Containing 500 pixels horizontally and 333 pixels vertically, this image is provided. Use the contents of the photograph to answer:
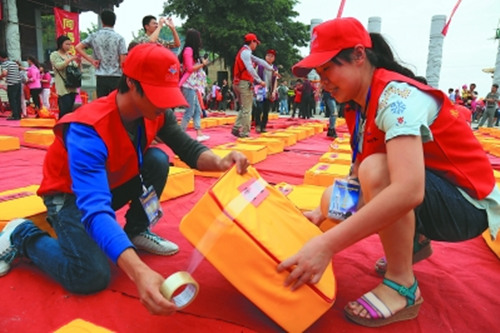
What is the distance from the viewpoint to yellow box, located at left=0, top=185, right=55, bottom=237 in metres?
1.55

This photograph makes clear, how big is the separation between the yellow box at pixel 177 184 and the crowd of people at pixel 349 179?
2.74 feet

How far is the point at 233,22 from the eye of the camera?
1862 centimetres

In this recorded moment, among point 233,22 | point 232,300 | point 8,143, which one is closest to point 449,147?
point 232,300

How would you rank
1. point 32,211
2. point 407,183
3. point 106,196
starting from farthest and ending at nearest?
1. point 32,211
2. point 106,196
3. point 407,183

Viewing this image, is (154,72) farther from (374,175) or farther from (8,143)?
(8,143)

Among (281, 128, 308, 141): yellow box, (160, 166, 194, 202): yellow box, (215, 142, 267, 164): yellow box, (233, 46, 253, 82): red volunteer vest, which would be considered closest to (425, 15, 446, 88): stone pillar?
(281, 128, 308, 141): yellow box

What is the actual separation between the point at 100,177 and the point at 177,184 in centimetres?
132

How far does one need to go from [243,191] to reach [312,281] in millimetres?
353

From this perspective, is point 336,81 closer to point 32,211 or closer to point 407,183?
point 407,183

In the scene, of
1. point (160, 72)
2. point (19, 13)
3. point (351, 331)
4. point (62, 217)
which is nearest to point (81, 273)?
point (62, 217)

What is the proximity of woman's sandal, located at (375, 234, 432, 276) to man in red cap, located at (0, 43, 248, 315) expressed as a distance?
719 millimetres

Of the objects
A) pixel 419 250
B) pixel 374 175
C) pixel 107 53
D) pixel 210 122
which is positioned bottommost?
pixel 419 250

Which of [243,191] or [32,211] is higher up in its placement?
[243,191]

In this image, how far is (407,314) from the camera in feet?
3.85
